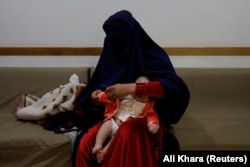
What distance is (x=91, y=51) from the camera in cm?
246

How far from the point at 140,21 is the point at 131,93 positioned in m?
0.90

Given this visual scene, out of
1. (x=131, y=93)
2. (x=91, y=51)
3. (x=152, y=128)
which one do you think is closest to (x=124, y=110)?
(x=131, y=93)

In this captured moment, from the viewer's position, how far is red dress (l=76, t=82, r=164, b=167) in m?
1.55

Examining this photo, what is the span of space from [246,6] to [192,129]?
1.09 meters

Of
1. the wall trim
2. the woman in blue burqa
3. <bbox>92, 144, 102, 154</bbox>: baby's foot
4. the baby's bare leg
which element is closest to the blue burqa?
the woman in blue burqa

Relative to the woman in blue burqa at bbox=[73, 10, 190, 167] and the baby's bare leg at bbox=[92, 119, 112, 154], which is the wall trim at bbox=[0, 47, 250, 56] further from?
the baby's bare leg at bbox=[92, 119, 112, 154]

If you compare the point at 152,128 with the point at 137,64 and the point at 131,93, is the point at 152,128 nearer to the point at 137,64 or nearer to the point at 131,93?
the point at 131,93

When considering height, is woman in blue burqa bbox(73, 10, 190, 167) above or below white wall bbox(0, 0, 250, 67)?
below

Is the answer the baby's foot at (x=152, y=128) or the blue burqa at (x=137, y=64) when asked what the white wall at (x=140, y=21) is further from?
the baby's foot at (x=152, y=128)

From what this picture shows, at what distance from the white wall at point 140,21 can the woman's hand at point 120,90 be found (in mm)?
796

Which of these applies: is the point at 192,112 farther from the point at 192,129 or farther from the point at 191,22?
the point at 191,22

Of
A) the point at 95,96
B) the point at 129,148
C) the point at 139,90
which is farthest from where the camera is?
the point at 95,96

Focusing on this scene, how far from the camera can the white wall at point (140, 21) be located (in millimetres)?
2381

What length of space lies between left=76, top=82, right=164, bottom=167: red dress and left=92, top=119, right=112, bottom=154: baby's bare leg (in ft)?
0.17
